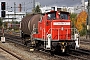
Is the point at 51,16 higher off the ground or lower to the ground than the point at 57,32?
higher

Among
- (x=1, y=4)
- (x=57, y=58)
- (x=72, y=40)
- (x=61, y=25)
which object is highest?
(x=1, y=4)

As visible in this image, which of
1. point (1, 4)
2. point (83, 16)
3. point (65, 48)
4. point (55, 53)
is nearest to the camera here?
point (65, 48)

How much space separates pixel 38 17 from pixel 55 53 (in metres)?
4.40

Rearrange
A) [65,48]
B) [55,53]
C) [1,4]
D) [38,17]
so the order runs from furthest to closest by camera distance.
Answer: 1. [1,4]
2. [38,17]
3. [55,53]
4. [65,48]

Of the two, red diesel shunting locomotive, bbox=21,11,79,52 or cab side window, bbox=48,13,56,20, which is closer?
red diesel shunting locomotive, bbox=21,11,79,52

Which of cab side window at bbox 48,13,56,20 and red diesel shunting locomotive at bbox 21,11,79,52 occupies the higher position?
cab side window at bbox 48,13,56,20

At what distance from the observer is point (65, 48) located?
704 inches

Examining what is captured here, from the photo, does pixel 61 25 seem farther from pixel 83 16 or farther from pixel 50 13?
pixel 83 16

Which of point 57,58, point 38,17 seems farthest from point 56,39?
point 38,17

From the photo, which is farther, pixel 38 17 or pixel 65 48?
pixel 38 17

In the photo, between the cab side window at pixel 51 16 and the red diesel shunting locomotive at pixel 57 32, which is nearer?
the red diesel shunting locomotive at pixel 57 32

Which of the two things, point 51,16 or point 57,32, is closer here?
point 57,32

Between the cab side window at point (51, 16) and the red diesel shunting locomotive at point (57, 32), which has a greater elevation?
the cab side window at point (51, 16)

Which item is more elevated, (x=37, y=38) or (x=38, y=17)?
(x=38, y=17)
